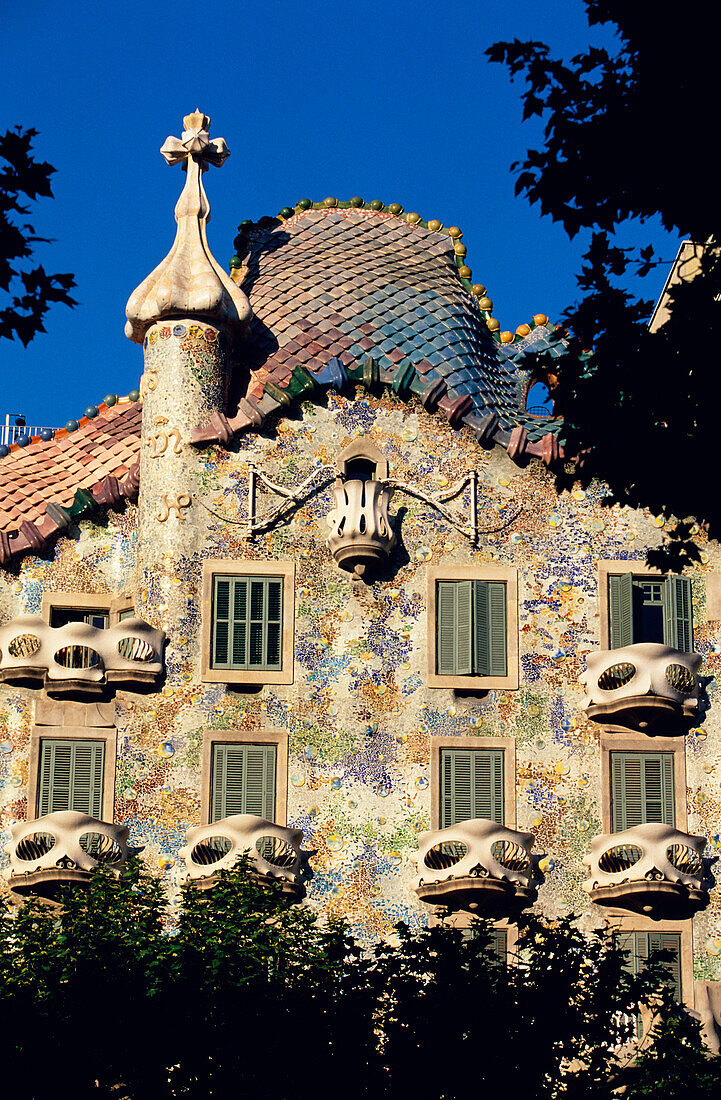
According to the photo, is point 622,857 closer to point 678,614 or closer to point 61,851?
point 678,614

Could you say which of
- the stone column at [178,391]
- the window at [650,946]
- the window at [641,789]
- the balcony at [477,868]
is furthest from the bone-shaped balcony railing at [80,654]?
the window at [650,946]

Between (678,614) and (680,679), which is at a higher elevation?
(678,614)

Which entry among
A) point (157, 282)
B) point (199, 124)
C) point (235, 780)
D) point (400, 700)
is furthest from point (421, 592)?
point (199, 124)

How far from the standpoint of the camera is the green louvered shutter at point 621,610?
112 ft

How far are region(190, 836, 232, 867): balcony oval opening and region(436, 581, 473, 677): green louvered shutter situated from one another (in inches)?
175

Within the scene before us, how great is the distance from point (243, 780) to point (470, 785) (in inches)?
138

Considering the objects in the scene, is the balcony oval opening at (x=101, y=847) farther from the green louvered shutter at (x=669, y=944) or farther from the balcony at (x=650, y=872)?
the green louvered shutter at (x=669, y=944)

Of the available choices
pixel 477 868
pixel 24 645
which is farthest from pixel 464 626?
pixel 24 645

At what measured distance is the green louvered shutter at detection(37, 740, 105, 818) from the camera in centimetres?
3309

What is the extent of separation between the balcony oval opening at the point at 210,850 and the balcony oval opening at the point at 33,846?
2211 mm

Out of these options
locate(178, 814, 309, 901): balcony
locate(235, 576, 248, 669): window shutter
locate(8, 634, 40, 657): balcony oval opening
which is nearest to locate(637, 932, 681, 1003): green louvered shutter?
locate(178, 814, 309, 901): balcony

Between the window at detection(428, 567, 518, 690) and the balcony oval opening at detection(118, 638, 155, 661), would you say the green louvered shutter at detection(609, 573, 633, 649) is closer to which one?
the window at detection(428, 567, 518, 690)

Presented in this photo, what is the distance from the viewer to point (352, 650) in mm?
33688

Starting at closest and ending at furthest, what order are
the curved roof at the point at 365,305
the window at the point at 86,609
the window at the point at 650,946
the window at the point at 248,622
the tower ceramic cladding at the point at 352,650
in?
the window at the point at 650,946, the tower ceramic cladding at the point at 352,650, the window at the point at 248,622, the window at the point at 86,609, the curved roof at the point at 365,305
